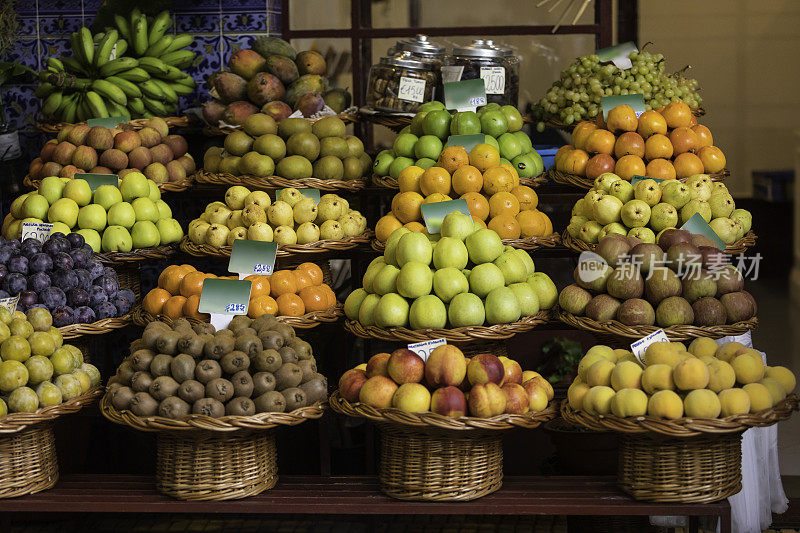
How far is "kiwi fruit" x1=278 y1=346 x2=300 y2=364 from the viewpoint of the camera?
7.54ft

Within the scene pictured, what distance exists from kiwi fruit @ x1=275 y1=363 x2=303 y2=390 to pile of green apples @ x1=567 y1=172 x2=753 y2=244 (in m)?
1.08

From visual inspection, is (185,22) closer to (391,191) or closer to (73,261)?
(391,191)

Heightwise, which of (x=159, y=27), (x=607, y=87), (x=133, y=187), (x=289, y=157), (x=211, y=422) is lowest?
(x=211, y=422)

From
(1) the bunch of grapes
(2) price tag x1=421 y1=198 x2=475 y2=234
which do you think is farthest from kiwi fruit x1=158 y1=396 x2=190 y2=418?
(1) the bunch of grapes

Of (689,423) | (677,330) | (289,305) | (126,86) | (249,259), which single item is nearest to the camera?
(689,423)

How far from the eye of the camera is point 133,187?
3.18m

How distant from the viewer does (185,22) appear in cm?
397

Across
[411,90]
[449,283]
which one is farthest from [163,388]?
[411,90]

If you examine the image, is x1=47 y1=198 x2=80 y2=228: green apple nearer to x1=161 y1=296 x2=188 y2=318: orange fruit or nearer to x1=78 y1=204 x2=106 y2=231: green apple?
x1=78 y1=204 x2=106 y2=231: green apple

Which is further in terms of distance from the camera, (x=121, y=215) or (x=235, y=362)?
(x=121, y=215)

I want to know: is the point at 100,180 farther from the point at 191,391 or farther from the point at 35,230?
the point at 191,391

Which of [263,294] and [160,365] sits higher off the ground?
[263,294]

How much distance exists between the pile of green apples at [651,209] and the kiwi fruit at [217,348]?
3.95 feet

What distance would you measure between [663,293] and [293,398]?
3.39 ft
